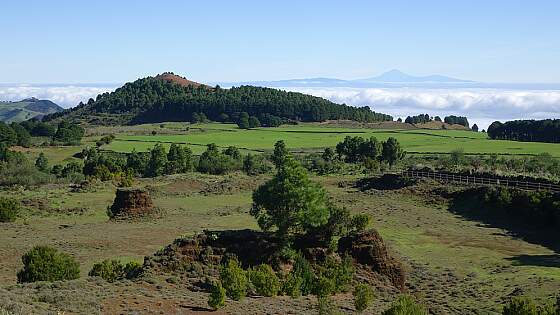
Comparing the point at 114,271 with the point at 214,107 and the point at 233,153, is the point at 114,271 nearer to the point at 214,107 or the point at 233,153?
the point at 233,153

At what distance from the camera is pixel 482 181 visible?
56281 millimetres

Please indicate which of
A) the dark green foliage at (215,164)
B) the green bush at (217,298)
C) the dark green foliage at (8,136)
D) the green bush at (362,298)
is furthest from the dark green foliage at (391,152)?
the green bush at (217,298)

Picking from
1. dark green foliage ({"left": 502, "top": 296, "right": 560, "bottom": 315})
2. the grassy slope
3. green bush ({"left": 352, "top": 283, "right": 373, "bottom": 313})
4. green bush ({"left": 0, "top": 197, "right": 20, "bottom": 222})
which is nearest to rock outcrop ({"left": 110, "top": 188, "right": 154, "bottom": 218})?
the grassy slope

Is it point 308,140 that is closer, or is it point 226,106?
point 308,140

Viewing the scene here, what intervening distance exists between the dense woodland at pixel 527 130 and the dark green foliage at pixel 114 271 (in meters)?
94.7

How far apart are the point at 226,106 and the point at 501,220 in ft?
402

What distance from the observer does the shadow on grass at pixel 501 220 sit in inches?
1628

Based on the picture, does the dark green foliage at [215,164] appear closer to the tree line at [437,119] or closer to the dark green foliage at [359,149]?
the dark green foliage at [359,149]

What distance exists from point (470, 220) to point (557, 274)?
16186mm

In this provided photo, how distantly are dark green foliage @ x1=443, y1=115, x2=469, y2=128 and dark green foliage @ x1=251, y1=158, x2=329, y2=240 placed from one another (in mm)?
153126

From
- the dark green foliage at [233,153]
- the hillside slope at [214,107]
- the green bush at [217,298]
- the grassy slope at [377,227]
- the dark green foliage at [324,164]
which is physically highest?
the hillside slope at [214,107]

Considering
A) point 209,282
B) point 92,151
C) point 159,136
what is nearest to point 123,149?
point 92,151

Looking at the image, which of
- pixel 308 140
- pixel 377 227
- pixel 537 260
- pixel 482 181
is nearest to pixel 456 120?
pixel 308 140

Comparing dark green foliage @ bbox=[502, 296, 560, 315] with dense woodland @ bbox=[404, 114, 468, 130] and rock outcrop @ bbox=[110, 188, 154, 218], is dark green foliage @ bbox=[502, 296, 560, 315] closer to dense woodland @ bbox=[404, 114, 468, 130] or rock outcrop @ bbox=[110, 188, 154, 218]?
rock outcrop @ bbox=[110, 188, 154, 218]
